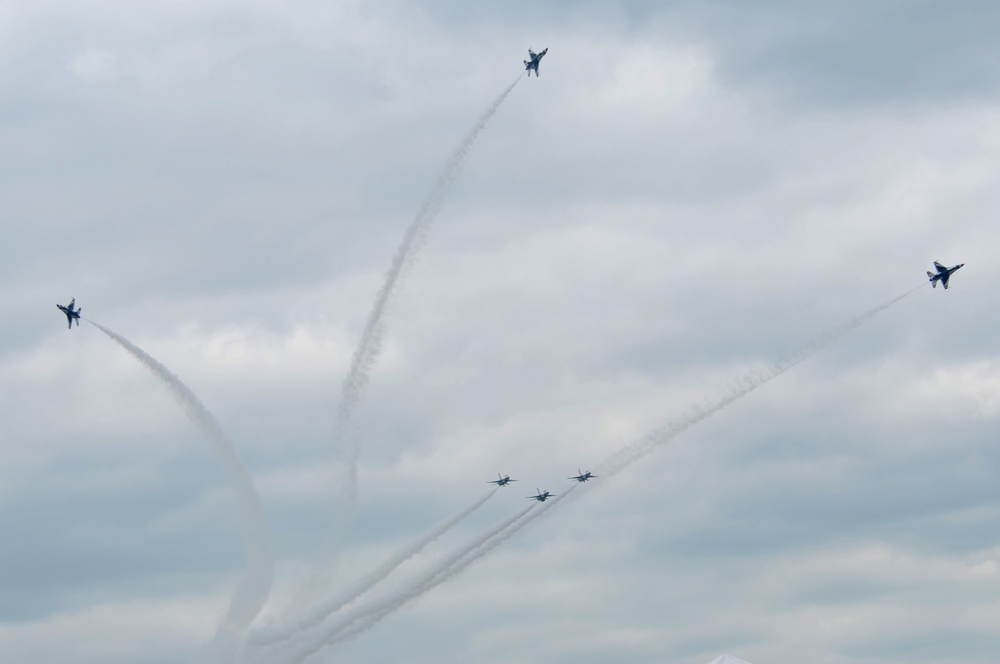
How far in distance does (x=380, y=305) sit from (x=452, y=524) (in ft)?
86.3

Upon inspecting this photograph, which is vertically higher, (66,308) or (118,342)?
(66,308)

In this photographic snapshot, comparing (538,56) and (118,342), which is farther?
(538,56)

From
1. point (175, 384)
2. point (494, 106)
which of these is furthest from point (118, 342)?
point (494, 106)

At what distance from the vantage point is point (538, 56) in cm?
16000

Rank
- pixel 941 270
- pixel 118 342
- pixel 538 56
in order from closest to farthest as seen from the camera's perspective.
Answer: pixel 118 342 → pixel 941 270 → pixel 538 56

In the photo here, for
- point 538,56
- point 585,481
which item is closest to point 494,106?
point 538,56

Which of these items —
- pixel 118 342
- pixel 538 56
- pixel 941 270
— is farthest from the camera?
pixel 538 56

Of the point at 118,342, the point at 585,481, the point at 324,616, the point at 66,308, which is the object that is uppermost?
the point at 66,308

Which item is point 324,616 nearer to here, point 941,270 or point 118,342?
point 118,342

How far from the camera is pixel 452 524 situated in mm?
152250

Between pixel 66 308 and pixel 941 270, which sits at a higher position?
pixel 66 308

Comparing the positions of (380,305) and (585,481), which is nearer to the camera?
(380,305)

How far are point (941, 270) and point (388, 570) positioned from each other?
68.0 m

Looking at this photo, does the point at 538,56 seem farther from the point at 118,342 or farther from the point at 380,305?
the point at 118,342
